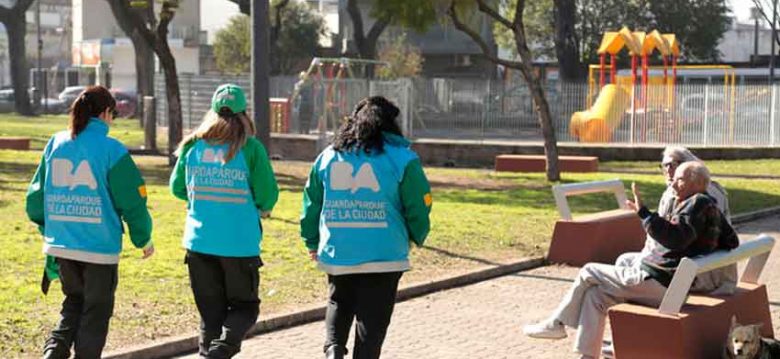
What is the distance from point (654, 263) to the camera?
775cm

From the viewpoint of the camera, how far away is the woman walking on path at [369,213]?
6457 millimetres

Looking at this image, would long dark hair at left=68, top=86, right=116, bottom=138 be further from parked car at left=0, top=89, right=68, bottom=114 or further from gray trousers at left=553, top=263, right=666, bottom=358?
parked car at left=0, top=89, right=68, bottom=114

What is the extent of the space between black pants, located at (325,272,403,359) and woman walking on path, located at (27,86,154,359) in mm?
1126

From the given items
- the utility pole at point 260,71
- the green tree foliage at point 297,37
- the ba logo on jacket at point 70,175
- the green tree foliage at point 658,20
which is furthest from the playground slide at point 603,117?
the green tree foliage at point 297,37

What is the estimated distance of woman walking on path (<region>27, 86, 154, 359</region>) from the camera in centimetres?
684

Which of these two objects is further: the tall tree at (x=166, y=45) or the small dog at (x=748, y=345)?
the tall tree at (x=166, y=45)

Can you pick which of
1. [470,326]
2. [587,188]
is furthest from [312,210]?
[587,188]

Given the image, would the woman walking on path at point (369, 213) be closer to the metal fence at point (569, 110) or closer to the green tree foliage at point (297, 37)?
the metal fence at point (569, 110)

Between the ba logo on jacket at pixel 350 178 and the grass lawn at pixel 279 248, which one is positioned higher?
the ba logo on jacket at pixel 350 178

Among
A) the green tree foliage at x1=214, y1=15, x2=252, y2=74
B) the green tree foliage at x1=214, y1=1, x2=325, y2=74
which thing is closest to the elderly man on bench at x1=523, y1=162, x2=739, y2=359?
the green tree foliage at x1=214, y1=1, x2=325, y2=74

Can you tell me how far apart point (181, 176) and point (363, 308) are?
1274 mm

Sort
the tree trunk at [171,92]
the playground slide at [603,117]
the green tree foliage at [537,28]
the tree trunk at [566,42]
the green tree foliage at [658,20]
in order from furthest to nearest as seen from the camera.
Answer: the green tree foliage at [537,28] → the green tree foliage at [658,20] → the tree trunk at [566,42] → the playground slide at [603,117] → the tree trunk at [171,92]

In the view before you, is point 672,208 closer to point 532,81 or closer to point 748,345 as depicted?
point 748,345

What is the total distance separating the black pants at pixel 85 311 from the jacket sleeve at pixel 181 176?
1.69ft
